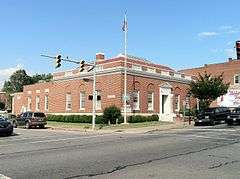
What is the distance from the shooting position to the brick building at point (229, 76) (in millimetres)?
66688

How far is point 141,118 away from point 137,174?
33.7m

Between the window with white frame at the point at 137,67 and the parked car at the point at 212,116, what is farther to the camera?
the window with white frame at the point at 137,67

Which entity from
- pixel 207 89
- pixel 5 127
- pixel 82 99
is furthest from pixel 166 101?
pixel 5 127

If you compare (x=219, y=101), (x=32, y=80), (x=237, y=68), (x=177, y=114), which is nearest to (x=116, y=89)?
(x=177, y=114)

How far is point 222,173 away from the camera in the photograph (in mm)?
11797

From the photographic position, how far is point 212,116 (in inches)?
1560

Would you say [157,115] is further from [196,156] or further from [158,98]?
[196,156]

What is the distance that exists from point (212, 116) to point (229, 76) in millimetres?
42374

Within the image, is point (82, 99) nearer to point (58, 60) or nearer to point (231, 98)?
point (58, 60)

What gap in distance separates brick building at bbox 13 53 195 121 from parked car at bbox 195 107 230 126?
8327mm

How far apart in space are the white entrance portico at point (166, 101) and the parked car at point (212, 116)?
→ 959cm

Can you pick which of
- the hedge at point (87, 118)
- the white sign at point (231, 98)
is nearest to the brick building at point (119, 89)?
the hedge at point (87, 118)

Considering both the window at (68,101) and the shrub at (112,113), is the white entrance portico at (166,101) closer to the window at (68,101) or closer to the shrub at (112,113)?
the shrub at (112,113)

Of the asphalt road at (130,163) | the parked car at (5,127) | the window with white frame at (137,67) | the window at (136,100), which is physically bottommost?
the asphalt road at (130,163)
